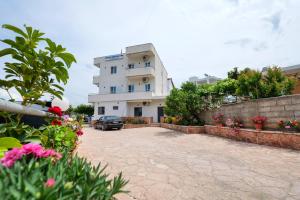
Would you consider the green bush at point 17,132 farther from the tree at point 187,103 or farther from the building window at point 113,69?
the building window at point 113,69

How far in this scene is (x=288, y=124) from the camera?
6898 mm

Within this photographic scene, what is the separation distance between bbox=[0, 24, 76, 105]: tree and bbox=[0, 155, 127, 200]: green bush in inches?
44.1

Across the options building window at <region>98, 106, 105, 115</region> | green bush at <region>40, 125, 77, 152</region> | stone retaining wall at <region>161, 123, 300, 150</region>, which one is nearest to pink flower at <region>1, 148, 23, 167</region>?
green bush at <region>40, 125, 77, 152</region>

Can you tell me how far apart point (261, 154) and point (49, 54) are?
21.4 ft

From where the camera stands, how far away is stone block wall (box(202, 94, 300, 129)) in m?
6.96

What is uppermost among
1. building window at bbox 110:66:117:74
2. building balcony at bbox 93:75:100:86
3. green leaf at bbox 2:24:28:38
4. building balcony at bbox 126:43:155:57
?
building balcony at bbox 126:43:155:57

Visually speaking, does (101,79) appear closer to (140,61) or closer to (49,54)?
(140,61)

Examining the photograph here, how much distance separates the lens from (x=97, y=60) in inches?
1154

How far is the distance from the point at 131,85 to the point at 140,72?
289 cm

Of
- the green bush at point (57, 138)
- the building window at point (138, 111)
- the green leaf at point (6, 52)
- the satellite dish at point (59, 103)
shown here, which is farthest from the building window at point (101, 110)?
the green leaf at point (6, 52)

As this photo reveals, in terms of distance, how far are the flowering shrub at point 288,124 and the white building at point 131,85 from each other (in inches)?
656

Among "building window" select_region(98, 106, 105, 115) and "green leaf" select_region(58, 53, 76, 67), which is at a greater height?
"building window" select_region(98, 106, 105, 115)

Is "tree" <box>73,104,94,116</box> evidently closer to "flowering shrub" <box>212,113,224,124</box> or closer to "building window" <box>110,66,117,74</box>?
"building window" <box>110,66,117,74</box>

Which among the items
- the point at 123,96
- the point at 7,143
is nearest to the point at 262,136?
the point at 7,143
